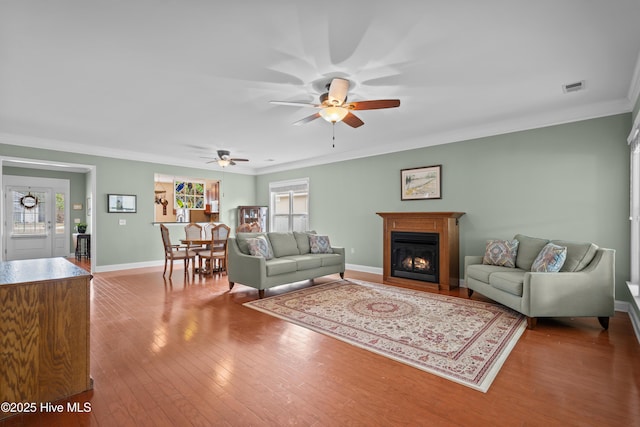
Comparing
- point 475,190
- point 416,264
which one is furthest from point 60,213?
point 475,190

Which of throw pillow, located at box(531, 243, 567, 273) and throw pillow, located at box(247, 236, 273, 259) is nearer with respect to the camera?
throw pillow, located at box(531, 243, 567, 273)

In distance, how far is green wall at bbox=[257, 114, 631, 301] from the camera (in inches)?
158

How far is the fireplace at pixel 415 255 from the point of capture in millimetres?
5223

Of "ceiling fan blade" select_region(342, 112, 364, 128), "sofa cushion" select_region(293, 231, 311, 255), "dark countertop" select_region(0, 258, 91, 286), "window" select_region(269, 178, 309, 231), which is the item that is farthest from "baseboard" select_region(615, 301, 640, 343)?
"window" select_region(269, 178, 309, 231)

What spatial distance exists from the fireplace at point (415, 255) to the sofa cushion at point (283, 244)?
1.80 m

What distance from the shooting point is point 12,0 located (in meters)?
2.07

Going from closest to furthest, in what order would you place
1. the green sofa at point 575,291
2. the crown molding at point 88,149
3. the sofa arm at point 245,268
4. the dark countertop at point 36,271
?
the dark countertop at point 36,271
the green sofa at point 575,291
the sofa arm at point 245,268
the crown molding at point 88,149

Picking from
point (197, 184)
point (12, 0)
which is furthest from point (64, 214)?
point (12, 0)

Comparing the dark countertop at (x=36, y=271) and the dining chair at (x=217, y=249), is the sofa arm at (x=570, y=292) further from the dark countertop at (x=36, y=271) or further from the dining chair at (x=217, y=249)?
the dining chair at (x=217, y=249)

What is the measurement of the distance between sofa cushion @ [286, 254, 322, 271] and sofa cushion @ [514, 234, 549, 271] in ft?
9.63

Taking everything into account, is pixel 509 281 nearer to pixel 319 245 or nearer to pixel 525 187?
pixel 525 187

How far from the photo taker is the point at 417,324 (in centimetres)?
339

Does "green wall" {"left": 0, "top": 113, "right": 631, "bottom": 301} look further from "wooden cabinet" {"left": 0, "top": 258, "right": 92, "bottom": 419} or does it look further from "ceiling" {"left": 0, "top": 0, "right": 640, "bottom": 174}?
"wooden cabinet" {"left": 0, "top": 258, "right": 92, "bottom": 419}

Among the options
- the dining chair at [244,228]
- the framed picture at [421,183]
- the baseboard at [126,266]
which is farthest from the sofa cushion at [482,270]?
the baseboard at [126,266]
